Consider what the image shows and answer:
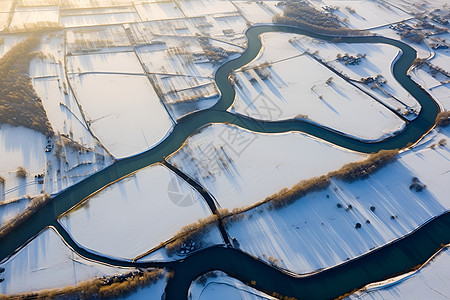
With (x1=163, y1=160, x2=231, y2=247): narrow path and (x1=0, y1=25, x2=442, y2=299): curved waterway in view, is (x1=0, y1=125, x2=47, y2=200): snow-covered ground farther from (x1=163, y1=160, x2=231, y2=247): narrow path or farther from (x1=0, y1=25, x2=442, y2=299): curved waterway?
(x1=163, y1=160, x2=231, y2=247): narrow path

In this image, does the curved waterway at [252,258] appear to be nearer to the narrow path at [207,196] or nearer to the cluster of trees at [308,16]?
the narrow path at [207,196]

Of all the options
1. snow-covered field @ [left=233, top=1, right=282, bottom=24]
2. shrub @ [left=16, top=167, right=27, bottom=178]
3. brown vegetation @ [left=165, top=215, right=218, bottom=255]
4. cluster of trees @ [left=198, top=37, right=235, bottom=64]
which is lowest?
brown vegetation @ [left=165, top=215, right=218, bottom=255]

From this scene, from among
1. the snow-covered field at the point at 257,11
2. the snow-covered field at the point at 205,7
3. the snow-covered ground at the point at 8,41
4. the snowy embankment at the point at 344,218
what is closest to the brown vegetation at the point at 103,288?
the snowy embankment at the point at 344,218

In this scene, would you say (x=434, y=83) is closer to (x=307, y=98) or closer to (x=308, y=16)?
(x=307, y=98)

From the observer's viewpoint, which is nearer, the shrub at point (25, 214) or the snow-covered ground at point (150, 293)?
the snow-covered ground at point (150, 293)

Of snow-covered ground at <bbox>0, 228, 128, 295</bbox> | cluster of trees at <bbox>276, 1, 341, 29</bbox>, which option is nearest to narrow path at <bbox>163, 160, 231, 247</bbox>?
snow-covered ground at <bbox>0, 228, 128, 295</bbox>
